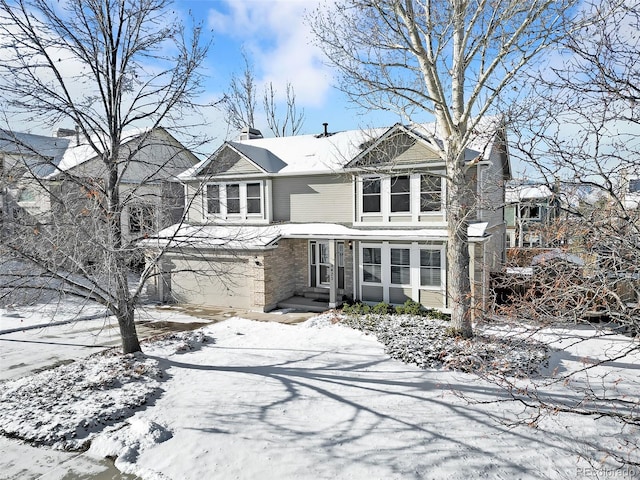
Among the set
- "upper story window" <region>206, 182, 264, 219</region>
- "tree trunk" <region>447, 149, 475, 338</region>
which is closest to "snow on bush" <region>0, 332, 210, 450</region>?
"tree trunk" <region>447, 149, 475, 338</region>

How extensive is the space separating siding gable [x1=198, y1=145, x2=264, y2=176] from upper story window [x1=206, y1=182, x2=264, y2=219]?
0.56 meters

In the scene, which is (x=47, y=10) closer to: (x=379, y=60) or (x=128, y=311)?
(x=128, y=311)

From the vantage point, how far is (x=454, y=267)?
11.0 m

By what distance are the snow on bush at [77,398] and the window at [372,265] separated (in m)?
8.49

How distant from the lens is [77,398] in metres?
7.55

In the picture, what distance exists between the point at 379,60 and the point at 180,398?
9327mm

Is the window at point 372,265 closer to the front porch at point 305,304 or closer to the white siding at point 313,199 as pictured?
the white siding at point 313,199

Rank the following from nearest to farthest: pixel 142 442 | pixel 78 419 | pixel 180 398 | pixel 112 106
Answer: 1. pixel 142 442
2. pixel 78 419
3. pixel 180 398
4. pixel 112 106

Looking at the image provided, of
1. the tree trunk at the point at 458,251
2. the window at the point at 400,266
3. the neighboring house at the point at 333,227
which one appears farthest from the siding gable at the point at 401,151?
the tree trunk at the point at 458,251

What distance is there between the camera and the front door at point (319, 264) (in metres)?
17.1

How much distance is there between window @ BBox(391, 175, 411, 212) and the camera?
48.8 feet

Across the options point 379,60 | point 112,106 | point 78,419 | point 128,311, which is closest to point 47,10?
point 112,106

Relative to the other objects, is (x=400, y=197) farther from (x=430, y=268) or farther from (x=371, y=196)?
(x=430, y=268)

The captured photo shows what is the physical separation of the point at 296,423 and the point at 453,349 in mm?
4766
